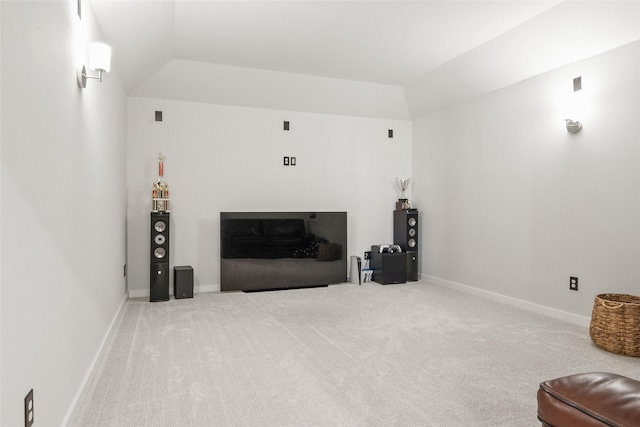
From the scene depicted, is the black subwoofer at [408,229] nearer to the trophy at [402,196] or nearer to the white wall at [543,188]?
the trophy at [402,196]

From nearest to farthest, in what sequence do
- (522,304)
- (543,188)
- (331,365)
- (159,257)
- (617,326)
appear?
1. (331,365)
2. (617,326)
3. (543,188)
4. (522,304)
5. (159,257)

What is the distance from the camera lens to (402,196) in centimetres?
637

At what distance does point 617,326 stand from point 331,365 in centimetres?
211

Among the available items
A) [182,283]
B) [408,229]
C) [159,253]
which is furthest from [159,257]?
[408,229]

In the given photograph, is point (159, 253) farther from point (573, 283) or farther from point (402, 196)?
point (573, 283)

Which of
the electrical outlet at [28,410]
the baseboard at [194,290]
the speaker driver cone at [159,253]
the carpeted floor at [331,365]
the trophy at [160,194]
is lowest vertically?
the carpeted floor at [331,365]

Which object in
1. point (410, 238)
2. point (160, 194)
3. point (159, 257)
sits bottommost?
point (159, 257)

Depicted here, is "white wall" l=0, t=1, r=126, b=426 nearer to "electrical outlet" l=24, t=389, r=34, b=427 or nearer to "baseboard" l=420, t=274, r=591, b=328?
"electrical outlet" l=24, t=389, r=34, b=427

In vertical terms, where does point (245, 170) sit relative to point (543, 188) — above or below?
above

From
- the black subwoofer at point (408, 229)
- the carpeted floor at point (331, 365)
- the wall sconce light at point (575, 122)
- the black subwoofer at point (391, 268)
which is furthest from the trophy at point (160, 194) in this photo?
the wall sconce light at point (575, 122)

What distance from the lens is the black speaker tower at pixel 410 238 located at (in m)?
→ 6.00

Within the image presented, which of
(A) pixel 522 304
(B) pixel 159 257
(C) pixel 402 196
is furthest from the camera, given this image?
(C) pixel 402 196

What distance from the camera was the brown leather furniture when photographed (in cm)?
127

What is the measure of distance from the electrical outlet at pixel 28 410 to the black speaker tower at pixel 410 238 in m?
5.02
